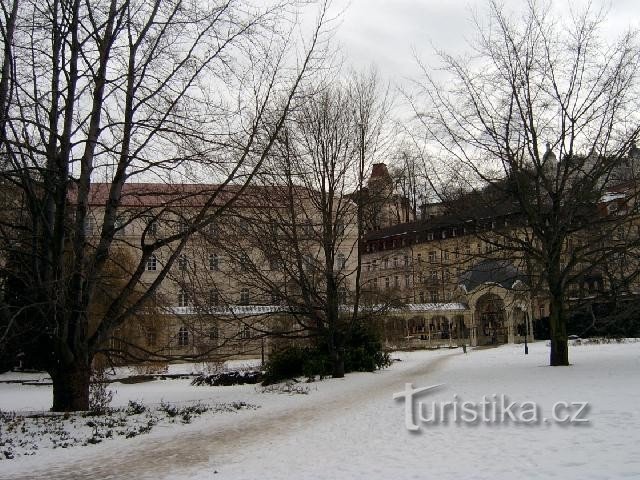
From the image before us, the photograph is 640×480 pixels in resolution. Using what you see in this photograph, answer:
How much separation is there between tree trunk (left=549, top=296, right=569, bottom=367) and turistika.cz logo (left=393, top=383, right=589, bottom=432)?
298 inches

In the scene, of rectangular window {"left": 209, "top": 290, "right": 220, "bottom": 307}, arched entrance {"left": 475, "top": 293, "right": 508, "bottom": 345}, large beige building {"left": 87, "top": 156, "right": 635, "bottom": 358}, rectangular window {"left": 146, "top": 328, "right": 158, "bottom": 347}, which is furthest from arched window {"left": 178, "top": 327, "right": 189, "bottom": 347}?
arched entrance {"left": 475, "top": 293, "right": 508, "bottom": 345}

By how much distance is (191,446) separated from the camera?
9.75 m

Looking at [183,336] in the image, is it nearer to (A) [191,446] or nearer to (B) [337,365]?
(B) [337,365]

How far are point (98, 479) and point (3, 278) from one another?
24.7 feet

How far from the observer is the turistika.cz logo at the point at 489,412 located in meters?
10.2

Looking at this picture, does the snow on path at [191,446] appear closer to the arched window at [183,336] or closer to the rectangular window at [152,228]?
the arched window at [183,336]

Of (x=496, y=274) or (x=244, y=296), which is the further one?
→ (x=496, y=274)

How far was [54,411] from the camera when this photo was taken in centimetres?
1300

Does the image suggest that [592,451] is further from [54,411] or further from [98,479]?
[54,411]

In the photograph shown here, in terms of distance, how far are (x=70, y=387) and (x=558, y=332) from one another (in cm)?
1439

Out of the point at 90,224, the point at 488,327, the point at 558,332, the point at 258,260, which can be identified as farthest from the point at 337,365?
the point at 488,327

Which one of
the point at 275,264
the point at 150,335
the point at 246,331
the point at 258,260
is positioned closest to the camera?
the point at 150,335

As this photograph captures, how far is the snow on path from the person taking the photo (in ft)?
26.6

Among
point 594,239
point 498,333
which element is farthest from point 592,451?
point 498,333
